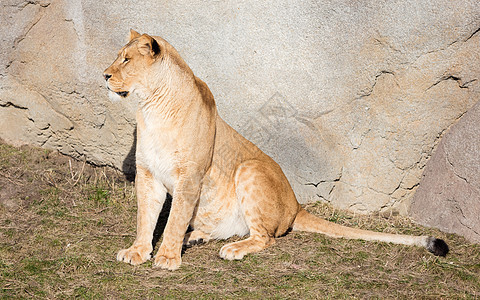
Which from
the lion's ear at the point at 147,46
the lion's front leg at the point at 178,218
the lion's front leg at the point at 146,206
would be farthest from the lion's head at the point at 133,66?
the lion's front leg at the point at 178,218

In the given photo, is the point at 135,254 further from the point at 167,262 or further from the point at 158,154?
the point at 158,154

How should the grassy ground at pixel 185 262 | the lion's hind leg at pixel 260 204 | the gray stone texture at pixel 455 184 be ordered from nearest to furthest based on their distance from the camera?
1. the grassy ground at pixel 185 262
2. the lion's hind leg at pixel 260 204
3. the gray stone texture at pixel 455 184

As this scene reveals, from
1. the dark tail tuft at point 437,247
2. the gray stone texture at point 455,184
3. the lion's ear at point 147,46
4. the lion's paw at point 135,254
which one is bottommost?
the lion's paw at point 135,254

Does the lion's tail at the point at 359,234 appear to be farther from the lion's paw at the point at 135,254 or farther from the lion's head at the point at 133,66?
the lion's head at the point at 133,66

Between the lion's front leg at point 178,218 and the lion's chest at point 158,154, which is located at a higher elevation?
the lion's chest at point 158,154

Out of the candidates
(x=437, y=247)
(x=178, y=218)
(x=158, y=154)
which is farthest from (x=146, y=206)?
(x=437, y=247)

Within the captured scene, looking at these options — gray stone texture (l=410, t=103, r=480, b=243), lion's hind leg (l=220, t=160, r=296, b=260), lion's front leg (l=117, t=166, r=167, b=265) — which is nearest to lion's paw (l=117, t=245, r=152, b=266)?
lion's front leg (l=117, t=166, r=167, b=265)

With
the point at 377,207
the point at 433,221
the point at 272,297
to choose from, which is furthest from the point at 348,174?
the point at 272,297

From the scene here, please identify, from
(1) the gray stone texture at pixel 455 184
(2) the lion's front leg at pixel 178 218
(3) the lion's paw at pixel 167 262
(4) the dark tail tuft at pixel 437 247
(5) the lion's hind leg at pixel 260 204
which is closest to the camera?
(3) the lion's paw at pixel 167 262

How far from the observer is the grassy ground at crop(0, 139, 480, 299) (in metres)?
4.12

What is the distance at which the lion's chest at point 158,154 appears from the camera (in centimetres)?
469

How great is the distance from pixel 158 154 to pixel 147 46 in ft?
3.10

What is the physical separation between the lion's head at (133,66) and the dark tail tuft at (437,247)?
2936mm

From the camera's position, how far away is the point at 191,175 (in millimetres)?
4727
